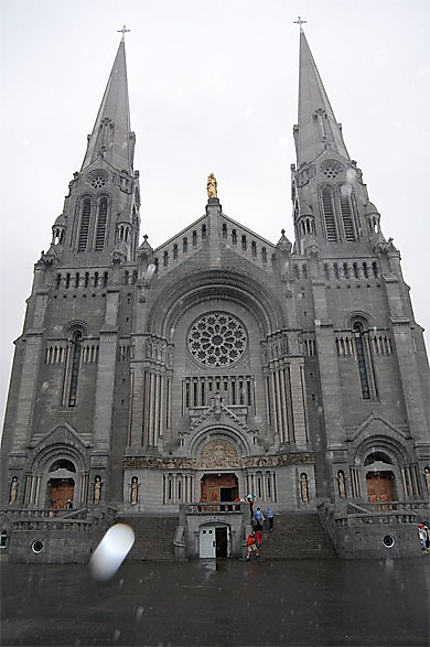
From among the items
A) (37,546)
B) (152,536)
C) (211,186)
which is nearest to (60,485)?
(152,536)

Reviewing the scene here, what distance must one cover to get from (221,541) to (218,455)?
27.6 feet

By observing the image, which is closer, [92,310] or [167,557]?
[167,557]

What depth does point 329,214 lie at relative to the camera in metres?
36.3

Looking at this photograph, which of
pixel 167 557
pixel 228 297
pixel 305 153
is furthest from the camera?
pixel 305 153

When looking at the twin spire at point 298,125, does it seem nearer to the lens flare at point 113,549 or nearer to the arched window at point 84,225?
the arched window at point 84,225

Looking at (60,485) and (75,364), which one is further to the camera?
(75,364)

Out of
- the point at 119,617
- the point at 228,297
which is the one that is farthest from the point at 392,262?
the point at 119,617

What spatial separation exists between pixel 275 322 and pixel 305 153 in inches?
706

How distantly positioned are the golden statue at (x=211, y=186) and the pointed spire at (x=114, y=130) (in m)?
8.43

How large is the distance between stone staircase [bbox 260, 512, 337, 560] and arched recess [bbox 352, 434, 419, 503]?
18.3ft

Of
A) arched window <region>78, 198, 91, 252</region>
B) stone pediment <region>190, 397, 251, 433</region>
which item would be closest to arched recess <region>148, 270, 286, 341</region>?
stone pediment <region>190, 397, 251, 433</region>

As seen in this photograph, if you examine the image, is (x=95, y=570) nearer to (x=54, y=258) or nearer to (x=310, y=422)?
(x=310, y=422)

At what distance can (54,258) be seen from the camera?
33.5 m

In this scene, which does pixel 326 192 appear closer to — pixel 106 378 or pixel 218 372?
pixel 218 372
